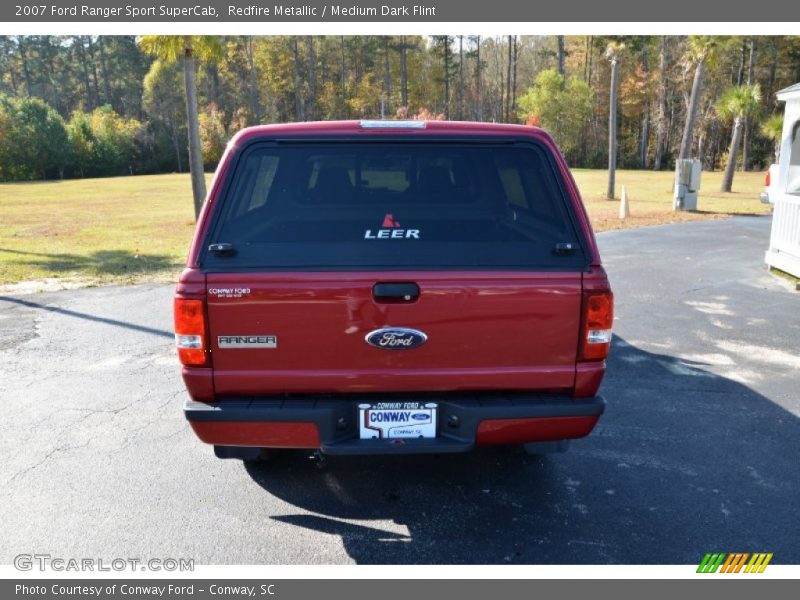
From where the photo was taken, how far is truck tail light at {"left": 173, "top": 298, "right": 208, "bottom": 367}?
3.04 meters

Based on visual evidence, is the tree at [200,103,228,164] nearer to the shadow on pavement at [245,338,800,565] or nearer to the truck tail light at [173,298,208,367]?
the shadow on pavement at [245,338,800,565]

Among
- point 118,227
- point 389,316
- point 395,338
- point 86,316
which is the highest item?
point 389,316

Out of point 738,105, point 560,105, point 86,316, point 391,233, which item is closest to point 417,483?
point 391,233

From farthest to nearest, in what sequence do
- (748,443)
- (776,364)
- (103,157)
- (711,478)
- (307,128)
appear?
(103,157) → (776,364) → (748,443) → (711,478) → (307,128)

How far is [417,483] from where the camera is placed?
389 cm

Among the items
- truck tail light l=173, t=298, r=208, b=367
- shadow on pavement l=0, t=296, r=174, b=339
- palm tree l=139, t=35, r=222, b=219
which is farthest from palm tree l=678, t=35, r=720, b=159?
truck tail light l=173, t=298, r=208, b=367

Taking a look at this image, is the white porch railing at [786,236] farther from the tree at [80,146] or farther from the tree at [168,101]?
the tree at [168,101]

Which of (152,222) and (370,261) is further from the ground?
(370,261)

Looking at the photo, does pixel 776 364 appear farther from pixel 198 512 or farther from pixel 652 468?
pixel 198 512

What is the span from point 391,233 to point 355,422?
93 cm

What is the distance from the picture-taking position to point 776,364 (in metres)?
6.08

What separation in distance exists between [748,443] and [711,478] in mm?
684

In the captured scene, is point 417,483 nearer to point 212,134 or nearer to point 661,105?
point 212,134

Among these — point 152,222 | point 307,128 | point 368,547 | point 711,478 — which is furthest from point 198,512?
point 152,222
